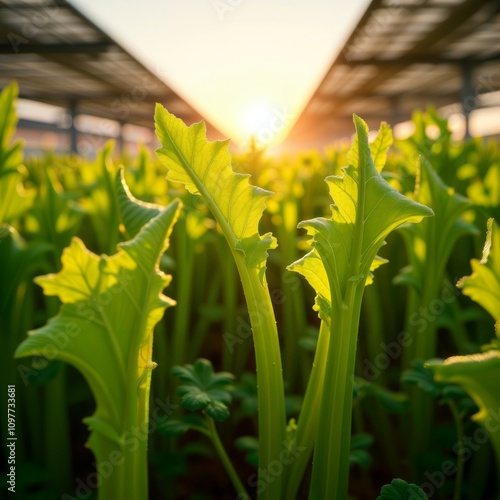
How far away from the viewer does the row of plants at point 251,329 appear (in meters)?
0.49

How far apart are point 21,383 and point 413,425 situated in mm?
746

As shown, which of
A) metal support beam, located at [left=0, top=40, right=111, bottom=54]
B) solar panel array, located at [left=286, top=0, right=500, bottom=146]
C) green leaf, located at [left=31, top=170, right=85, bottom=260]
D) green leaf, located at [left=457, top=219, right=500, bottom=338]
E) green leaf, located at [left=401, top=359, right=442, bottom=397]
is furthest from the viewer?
metal support beam, located at [left=0, top=40, right=111, bottom=54]

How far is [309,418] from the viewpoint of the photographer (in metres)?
0.57

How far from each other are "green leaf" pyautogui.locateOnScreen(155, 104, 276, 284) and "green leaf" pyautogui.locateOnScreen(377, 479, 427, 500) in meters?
0.26

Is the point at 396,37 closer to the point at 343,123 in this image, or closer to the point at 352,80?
the point at 352,80

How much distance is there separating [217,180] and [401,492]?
37 cm

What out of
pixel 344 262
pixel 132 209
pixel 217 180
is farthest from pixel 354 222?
pixel 132 209

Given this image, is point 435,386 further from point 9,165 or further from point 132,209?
point 9,165

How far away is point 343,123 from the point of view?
4469 centimetres

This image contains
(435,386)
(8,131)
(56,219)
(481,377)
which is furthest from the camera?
(56,219)

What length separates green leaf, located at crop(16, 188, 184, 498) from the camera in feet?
1.63

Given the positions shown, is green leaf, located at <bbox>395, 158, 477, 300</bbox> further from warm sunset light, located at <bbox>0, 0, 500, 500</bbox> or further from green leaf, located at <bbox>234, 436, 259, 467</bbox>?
green leaf, located at <bbox>234, 436, 259, 467</bbox>

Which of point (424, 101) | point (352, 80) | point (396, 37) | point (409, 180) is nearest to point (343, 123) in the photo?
point (424, 101)

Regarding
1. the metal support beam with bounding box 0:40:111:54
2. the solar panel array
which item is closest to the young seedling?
the solar panel array
